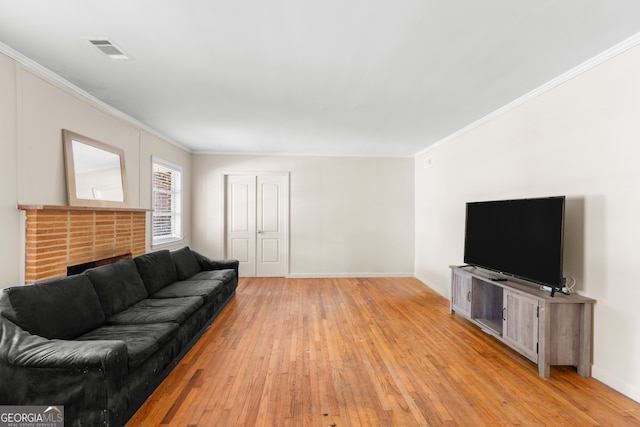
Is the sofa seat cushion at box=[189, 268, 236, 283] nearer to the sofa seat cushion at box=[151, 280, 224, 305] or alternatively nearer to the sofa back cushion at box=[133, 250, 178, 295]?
the sofa seat cushion at box=[151, 280, 224, 305]

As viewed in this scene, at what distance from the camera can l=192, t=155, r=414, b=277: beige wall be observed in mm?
6238

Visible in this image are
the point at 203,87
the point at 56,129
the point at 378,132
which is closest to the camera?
the point at 56,129

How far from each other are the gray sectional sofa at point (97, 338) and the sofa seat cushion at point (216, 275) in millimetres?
640

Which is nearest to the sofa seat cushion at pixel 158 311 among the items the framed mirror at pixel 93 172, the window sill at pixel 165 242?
the framed mirror at pixel 93 172

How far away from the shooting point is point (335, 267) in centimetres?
634

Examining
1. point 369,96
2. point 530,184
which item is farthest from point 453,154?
point 369,96

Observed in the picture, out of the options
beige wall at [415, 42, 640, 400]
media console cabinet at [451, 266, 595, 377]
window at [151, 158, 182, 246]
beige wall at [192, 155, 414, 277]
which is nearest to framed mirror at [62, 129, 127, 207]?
window at [151, 158, 182, 246]

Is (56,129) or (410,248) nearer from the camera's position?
(56,129)

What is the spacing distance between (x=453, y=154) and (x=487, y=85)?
1903 mm

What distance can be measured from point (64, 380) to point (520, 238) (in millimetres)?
3843

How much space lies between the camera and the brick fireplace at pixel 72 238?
250cm

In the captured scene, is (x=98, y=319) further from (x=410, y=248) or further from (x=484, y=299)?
(x=410, y=248)

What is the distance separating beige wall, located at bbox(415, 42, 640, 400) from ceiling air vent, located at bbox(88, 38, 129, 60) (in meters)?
3.93

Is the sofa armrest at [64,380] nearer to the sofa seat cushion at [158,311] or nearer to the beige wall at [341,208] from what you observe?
the sofa seat cushion at [158,311]
